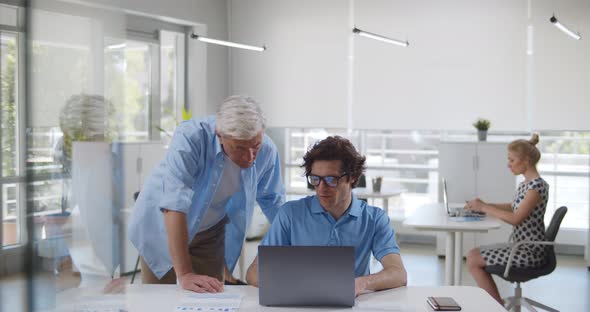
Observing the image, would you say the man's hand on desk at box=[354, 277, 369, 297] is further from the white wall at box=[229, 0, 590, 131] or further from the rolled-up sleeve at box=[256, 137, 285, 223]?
the white wall at box=[229, 0, 590, 131]

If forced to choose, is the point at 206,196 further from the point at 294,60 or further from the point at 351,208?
the point at 294,60

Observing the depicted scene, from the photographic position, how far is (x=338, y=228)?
272 centimetres

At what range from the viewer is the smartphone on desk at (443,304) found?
2.24m

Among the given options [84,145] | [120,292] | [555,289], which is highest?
[84,145]

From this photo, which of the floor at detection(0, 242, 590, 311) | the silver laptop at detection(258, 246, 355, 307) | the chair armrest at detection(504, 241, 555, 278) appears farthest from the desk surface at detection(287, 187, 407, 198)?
the silver laptop at detection(258, 246, 355, 307)

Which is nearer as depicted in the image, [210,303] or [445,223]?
[210,303]

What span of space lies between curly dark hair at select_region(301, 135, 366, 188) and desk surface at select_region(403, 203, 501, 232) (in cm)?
184

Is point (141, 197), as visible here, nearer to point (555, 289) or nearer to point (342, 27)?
point (555, 289)

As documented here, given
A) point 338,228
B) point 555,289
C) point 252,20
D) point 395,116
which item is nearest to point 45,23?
point 338,228

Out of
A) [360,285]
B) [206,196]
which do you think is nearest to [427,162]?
[206,196]

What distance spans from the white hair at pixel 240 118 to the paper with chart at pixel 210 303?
1.92 ft

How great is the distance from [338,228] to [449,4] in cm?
590

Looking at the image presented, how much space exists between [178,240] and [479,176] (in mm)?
5288

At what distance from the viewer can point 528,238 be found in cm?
440
